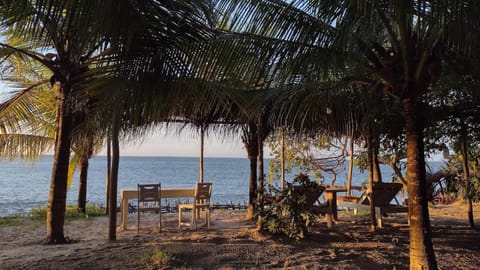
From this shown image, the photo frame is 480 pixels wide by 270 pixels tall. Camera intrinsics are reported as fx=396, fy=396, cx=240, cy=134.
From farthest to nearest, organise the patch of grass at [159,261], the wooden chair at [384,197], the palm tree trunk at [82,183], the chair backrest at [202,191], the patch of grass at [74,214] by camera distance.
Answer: the palm tree trunk at [82,183]
the patch of grass at [74,214]
the chair backrest at [202,191]
the wooden chair at [384,197]
the patch of grass at [159,261]

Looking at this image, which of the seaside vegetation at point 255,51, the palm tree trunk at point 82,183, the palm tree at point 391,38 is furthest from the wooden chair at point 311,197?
the palm tree trunk at point 82,183

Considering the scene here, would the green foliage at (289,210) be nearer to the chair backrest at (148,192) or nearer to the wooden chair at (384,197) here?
the wooden chair at (384,197)

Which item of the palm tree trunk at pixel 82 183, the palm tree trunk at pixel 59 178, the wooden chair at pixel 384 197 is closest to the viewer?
the palm tree trunk at pixel 59 178

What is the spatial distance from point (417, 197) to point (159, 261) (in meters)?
2.67

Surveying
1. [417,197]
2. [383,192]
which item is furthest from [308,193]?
[417,197]

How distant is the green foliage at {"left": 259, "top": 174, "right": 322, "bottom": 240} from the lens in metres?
5.52

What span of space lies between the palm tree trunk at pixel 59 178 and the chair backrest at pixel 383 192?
471cm

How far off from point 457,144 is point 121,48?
6.40 metres

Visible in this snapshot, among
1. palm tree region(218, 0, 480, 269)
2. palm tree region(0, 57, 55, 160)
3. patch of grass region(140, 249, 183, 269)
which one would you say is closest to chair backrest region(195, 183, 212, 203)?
patch of grass region(140, 249, 183, 269)

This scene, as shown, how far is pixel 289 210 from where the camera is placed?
555 cm

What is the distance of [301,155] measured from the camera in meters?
11.6

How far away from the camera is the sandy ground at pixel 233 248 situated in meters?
4.35

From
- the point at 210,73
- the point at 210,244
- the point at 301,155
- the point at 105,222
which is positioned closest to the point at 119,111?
the point at 210,73

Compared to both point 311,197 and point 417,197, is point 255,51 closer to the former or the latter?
point 417,197
